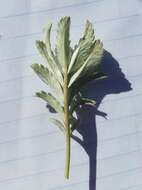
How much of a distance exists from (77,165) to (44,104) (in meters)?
0.14

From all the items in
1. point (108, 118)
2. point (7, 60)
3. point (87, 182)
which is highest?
point (7, 60)

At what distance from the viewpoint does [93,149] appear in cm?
106

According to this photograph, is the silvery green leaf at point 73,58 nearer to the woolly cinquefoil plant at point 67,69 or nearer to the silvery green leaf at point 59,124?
the woolly cinquefoil plant at point 67,69

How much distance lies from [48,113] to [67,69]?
10 centimetres

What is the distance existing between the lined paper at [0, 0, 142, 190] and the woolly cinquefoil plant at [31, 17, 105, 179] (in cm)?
4

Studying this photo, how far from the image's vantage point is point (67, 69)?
3.30 ft

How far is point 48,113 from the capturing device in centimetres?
106

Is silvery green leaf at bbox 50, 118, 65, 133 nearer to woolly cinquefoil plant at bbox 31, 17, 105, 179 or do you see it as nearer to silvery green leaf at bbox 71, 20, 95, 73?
woolly cinquefoil plant at bbox 31, 17, 105, 179

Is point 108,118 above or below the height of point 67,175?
above

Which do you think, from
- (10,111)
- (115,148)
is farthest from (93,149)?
(10,111)

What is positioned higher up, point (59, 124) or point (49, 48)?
point (49, 48)

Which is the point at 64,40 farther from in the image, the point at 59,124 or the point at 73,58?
the point at 59,124

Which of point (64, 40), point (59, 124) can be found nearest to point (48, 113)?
point (59, 124)

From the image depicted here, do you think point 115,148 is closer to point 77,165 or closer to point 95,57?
A: point 77,165
